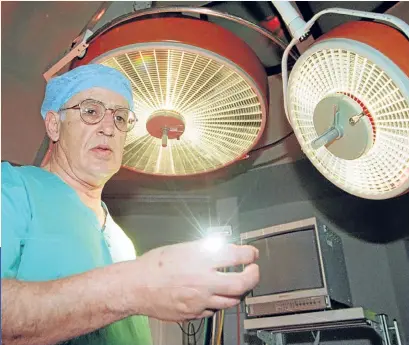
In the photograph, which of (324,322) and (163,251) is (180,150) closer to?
(163,251)

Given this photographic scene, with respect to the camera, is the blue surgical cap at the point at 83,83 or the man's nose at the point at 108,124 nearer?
the blue surgical cap at the point at 83,83

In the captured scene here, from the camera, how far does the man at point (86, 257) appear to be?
48 cm

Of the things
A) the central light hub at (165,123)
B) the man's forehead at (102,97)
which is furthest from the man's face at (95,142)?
the central light hub at (165,123)

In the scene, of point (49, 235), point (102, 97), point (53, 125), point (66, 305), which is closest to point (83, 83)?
point (102, 97)

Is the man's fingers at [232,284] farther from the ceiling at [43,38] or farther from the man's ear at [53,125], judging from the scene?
the man's ear at [53,125]

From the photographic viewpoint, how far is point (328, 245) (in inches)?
57.2

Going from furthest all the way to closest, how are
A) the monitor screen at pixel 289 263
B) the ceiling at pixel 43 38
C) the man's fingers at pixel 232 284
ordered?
the monitor screen at pixel 289 263, the ceiling at pixel 43 38, the man's fingers at pixel 232 284

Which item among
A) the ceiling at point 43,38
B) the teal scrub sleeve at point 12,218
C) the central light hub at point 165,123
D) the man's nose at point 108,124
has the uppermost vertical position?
the ceiling at point 43,38

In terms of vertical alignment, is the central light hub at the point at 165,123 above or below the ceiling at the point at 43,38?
below

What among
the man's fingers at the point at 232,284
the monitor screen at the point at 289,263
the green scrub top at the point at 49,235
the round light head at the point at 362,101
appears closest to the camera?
the man's fingers at the point at 232,284

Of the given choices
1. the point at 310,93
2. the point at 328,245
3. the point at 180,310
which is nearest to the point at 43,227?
the point at 180,310

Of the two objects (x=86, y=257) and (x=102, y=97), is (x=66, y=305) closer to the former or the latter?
(x=86, y=257)

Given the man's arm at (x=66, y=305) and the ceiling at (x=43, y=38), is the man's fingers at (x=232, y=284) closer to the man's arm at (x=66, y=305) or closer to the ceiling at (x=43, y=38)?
the man's arm at (x=66, y=305)

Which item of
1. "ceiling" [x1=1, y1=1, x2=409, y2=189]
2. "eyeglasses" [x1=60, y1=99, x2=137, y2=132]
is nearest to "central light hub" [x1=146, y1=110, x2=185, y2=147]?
"eyeglasses" [x1=60, y1=99, x2=137, y2=132]
